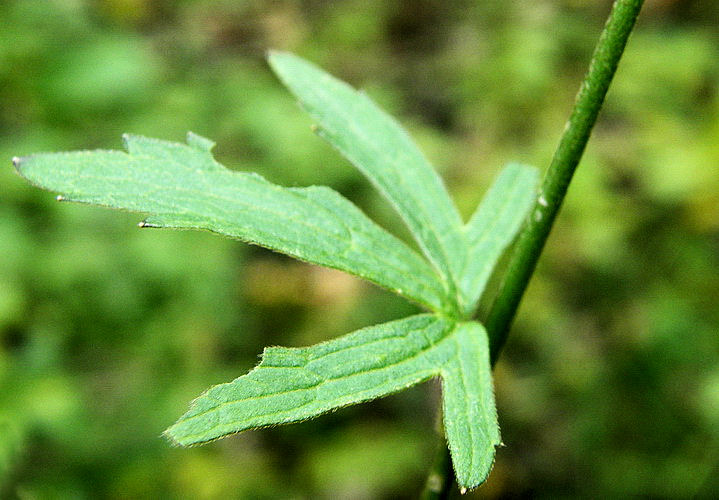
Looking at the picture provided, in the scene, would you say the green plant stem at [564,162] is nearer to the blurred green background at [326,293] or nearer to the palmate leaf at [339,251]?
the palmate leaf at [339,251]

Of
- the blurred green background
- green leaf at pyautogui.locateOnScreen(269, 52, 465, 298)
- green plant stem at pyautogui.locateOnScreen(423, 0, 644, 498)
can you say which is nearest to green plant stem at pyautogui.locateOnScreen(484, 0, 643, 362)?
green plant stem at pyautogui.locateOnScreen(423, 0, 644, 498)

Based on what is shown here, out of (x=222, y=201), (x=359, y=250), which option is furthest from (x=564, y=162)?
(x=222, y=201)

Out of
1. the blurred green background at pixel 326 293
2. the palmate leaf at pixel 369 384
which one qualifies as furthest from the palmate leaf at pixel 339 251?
the blurred green background at pixel 326 293

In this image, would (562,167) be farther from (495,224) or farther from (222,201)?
(222,201)

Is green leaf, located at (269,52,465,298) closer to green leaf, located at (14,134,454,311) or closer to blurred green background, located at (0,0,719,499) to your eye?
green leaf, located at (14,134,454,311)

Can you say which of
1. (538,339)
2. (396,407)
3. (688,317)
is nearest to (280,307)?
(396,407)

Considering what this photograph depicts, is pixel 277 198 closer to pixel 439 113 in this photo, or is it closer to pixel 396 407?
pixel 396 407
